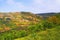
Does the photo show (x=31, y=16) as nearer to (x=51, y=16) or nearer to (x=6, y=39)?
(x=51, y=16)

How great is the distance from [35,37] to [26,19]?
1.83 metres

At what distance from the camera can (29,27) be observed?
11.1m

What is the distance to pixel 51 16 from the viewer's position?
11.0 metres

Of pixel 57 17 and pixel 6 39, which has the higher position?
pixel 57 17

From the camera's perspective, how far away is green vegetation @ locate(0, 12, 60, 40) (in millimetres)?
10828

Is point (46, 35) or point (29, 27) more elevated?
point (29, 27)

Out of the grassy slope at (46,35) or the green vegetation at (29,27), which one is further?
the green vegetation at (29,27)

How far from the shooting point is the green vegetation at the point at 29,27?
10.8 meters

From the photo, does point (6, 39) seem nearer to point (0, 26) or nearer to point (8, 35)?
point (8, 35)

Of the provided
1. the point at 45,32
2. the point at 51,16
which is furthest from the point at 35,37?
the point at 51,16

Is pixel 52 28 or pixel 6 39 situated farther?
pixel 52 28

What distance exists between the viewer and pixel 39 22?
37.4 ft

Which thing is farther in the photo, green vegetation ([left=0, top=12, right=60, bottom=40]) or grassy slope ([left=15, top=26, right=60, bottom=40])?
green vegetation ([left=0, top=12, right=60, bottom=40])

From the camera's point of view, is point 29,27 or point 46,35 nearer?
point 46,35
